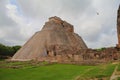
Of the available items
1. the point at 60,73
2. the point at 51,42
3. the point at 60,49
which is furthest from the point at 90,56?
the point at 60,73

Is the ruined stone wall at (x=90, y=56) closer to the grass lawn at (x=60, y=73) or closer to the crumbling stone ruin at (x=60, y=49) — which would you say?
the crumbling stone ruin at (x=60, y=49)

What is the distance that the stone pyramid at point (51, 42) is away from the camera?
61688 mm

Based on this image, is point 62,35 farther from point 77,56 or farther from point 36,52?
point 77,56

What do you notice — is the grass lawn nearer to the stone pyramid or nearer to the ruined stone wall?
the ruined stone wall

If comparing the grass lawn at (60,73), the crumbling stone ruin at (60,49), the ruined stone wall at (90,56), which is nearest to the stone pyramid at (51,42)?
the crumbling stone ruin at (60,49)

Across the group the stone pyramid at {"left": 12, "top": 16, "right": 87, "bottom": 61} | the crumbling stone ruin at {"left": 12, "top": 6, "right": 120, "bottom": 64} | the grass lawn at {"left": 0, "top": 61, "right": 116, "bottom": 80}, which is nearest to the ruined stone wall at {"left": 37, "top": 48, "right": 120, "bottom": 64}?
the crumbling stone ruin at {"left": 12, "top": 6, "right": 120, "bottom": 64}

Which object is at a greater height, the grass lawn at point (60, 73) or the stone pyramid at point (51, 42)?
the stone pyramid at point (51, 42)

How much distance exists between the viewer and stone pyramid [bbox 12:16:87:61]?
6169cm

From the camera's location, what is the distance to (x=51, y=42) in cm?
7038

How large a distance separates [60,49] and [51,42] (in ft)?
37.9

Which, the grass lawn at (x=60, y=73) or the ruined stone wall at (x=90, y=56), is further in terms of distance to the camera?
the ruined stone wall at (x=90, y=56)

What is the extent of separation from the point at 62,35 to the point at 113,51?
1097 inches

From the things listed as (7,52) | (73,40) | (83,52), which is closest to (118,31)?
(83,52)

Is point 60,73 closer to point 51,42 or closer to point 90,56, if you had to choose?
point 90,56
